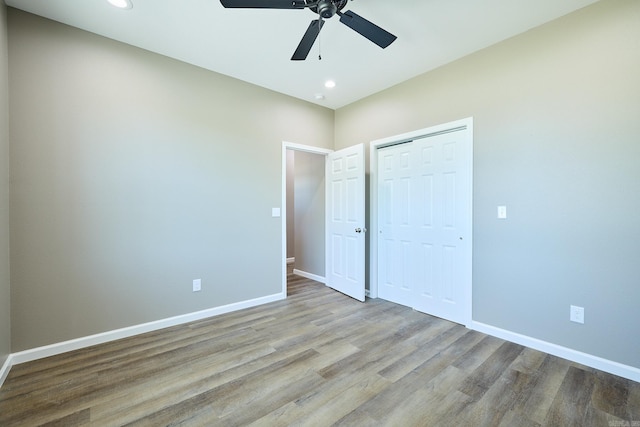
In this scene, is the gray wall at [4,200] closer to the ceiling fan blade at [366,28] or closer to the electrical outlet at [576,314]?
the ceiling fan blade at [366,28]

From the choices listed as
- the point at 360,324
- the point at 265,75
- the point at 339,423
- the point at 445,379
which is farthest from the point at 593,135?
the point at 265,75

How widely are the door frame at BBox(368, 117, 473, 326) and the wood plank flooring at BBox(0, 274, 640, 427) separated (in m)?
0.63

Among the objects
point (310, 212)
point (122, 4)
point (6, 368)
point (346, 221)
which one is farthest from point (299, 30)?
point (6, 368)

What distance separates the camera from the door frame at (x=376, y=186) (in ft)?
9.38

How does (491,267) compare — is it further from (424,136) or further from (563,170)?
(424,136)

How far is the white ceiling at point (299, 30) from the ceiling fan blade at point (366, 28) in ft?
1.16

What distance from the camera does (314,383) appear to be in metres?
1.97

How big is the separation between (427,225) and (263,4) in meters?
2.67

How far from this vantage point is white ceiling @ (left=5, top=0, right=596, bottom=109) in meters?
2.18

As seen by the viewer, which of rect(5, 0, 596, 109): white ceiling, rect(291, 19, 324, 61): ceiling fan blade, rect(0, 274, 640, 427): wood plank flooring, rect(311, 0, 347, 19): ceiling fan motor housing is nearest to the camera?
rect(0, 274, 640, 427): wood plank flooring

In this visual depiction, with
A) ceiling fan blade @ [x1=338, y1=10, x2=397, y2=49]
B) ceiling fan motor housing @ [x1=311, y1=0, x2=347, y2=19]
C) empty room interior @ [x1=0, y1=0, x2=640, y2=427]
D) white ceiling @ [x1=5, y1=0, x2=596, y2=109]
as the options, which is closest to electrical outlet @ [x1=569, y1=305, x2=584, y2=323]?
empty room interior @ [x1=0, y1=0, x2=640, y2=427]

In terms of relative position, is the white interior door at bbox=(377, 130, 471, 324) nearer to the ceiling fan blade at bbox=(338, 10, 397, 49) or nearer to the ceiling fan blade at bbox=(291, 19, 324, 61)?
the ceiling fan blade at bbox=(338, 10, 397, 49)

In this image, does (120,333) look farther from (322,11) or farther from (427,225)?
(427,225)

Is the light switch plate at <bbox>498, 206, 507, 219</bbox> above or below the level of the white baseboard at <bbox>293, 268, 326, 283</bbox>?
above
